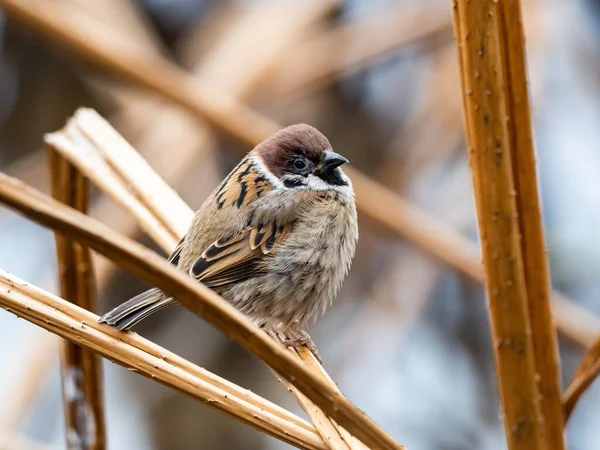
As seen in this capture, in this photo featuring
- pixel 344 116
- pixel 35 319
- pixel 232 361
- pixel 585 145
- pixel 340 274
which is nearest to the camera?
pixel 35 319

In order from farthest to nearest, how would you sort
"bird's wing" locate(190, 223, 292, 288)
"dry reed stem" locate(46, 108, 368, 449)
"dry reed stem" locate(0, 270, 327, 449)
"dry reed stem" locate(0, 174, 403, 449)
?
"bird's wing" locate(190, 223, 292, 288) → "dry reed stem" locate(46, 108, 368, 449) → "dry reed stem" locate(0, 270, 327, 449) → "dry reed stem" locate(0, 174, 403, 449)

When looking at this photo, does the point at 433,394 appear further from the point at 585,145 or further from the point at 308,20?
the point at 308,20

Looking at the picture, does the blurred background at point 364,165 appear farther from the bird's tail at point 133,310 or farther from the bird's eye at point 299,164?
the bird's tail at point 133,310

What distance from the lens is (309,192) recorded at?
253cm

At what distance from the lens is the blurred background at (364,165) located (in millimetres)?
3318

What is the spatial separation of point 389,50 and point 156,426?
1.98m

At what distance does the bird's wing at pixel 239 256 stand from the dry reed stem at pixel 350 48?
1.37 m

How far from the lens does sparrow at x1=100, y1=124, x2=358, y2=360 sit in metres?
2.29

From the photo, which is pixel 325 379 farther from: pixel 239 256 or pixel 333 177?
pixel 333 177

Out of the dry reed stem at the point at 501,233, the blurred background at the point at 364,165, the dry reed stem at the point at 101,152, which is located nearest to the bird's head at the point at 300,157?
the dry reed stem at the point at 101,152

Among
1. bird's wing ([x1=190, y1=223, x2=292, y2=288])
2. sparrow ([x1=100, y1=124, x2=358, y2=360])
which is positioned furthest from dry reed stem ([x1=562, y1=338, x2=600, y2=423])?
bird's wing ([x1=190, y1=223, x2=292, y2=288])

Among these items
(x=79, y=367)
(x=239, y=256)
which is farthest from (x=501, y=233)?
(x=239, y=256)

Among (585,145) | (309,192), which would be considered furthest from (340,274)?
(585,145)

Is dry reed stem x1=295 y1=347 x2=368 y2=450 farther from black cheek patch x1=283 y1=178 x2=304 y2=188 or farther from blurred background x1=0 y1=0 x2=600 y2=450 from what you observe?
blurred background x1=0 y1=0 x2=600 y2=450
